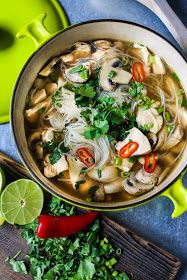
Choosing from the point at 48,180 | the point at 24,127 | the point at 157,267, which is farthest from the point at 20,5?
the point at 157,267

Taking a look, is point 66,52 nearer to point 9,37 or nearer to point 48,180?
point 9,37

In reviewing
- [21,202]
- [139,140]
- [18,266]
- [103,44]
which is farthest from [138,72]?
[18,266]

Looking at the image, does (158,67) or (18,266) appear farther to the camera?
(18,266)

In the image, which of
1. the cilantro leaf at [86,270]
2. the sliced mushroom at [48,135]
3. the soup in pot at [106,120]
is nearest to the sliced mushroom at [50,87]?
the soup in pot at [106,120]

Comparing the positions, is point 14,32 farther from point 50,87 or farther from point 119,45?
point 119,45

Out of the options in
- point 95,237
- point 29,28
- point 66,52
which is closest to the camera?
point 29,28

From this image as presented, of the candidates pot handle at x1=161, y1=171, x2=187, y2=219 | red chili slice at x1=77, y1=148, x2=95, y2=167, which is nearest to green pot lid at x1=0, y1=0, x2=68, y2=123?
red chili slice at x1=77, y1=148, x2=95, y2=167

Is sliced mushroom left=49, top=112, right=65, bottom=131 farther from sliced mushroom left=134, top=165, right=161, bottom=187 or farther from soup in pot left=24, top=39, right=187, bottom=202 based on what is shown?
sliced mushroom left=134, top=165, right=161, bottom=187
